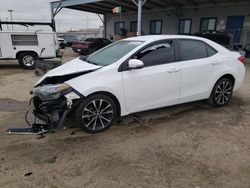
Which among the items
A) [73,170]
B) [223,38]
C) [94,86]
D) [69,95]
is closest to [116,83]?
[94,86]

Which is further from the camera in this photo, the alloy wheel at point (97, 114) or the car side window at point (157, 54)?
the car side window at point (157, 54)

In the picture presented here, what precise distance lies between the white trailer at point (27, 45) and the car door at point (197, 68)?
793cm

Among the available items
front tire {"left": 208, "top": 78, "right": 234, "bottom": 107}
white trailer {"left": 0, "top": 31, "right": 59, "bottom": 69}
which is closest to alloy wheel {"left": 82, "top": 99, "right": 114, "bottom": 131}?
front tire {"left": 208, "top": 78, "right": 234, "bottom": 107}

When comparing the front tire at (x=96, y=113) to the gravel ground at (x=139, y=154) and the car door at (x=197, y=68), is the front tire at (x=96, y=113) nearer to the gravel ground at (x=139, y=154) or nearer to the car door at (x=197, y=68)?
the gravel ground at (x=139, y=154)

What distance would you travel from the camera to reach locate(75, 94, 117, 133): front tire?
3.63 meters

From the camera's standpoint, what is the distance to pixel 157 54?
421 cm

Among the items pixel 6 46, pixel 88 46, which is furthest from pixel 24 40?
pixel 88 46

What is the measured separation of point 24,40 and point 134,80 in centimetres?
827

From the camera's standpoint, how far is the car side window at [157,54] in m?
4.08

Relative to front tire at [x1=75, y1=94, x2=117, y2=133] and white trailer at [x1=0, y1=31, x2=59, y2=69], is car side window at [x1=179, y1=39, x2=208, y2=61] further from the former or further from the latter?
white trailer at [x1=0, y1=31, x2=59, y2=69]

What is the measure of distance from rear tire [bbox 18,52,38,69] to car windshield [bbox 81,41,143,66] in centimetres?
691

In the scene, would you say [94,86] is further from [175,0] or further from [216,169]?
[175,0]

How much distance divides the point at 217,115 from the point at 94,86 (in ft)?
8.99

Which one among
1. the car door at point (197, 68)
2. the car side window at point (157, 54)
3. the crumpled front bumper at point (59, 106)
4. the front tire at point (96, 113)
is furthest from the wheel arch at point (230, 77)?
the crumpled front bumper at point (59, 106)
